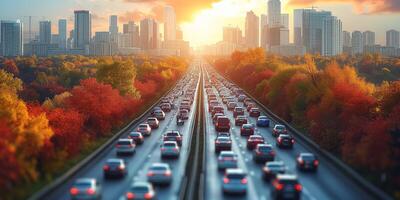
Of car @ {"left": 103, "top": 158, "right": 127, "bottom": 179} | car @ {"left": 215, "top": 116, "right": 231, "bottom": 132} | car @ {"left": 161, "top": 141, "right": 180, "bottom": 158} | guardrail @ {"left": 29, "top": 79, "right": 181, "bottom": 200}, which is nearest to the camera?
guardrail @ {"left": 29, "top": 79, "right": 181, "bottom": 200}

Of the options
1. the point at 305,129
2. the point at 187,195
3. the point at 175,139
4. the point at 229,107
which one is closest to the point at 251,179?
the point at 187,195

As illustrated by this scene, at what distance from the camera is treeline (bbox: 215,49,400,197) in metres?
31.3

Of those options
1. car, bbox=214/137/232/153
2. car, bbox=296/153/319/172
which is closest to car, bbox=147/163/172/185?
car, bbox=296/153/319/172

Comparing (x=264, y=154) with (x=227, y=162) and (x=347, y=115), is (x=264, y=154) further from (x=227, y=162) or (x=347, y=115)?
(x=347, y=115)

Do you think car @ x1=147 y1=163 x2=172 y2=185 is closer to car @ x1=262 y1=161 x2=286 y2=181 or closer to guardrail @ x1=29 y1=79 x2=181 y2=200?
guardrail @ x1=29 y1=79 x2=181 y2=200

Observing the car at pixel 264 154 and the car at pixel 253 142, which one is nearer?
the car at pixel 264 154

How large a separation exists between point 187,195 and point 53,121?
2157cm

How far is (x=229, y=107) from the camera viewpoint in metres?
86.3

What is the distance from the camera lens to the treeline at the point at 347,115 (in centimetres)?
3127

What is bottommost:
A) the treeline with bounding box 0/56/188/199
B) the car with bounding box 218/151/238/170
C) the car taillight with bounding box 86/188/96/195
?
the car with bounding box 218/151/238/170

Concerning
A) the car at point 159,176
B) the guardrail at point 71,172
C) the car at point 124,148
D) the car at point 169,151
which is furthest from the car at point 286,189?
the car at point 124,148

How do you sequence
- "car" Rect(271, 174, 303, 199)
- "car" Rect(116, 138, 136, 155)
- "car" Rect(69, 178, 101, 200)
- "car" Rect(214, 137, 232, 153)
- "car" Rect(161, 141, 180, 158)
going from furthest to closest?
"car" Rect(214, 137, 232, 153), "car" Rect(116, 138, 136, 155), "car" Rect(161, 141, 180, 158), "car" Rect(271, 174, 303, 199), "car" Rect(69, 178, 101, 200)

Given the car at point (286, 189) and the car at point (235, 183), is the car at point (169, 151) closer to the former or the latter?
the car at point (235, 183)

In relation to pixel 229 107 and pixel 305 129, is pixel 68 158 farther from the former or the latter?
pixel 229 107
